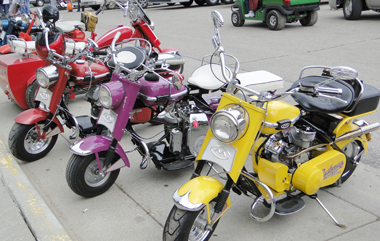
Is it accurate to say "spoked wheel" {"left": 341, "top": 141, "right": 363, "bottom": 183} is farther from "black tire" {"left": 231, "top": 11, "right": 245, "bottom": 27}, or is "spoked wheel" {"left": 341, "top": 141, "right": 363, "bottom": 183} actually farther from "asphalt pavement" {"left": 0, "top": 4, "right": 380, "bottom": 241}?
"black tire" {"left": 231, "top": 11, "right": 245, "bottom": 27}

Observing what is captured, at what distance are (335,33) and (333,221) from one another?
8.09 meters

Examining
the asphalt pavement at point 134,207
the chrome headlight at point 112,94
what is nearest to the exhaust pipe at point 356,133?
the asphalt pavement at point 134,207

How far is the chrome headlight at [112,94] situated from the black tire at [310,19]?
9.27 metres

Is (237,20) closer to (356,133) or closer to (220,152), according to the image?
(356,133)

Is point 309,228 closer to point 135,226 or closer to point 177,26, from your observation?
point 135,226

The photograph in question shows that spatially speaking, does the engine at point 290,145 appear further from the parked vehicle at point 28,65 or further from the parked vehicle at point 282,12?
the parked vehicle at point 282,12

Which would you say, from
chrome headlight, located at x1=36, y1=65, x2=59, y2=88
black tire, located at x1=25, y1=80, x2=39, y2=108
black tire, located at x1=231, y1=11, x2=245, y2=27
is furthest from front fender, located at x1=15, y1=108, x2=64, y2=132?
black tire, located at x1=231, y1=11, x2=245, y2=27

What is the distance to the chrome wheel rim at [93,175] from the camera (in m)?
3.41

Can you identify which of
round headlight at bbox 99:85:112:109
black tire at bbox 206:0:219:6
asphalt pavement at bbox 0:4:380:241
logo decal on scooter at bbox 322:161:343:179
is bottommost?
black tire at bbox 206:0:219:6

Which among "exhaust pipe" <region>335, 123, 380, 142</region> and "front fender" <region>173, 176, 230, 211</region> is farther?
"exhaust pipe" <region>335, 123, 380, 142</region>

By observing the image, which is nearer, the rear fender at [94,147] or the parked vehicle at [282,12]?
the rear fender at [94,147]

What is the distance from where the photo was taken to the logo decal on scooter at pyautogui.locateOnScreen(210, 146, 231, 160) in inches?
98.8

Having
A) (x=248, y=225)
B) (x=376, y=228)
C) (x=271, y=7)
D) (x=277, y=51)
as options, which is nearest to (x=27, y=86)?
(x=248, y=225)

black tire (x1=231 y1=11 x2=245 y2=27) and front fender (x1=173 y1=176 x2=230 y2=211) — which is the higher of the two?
front fender (x1=173 y1=176 x2=230 y2=211)
